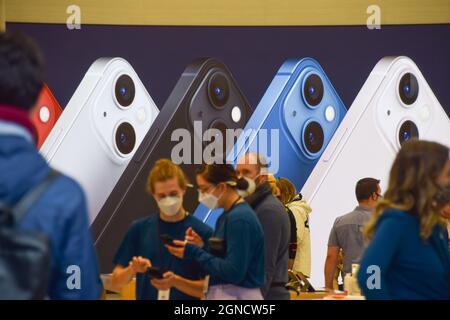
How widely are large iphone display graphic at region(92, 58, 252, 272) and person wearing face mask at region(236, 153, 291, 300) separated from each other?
53.9 inches

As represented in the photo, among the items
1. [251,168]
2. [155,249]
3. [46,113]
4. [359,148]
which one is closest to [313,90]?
[359,148]

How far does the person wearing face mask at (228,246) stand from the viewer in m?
4.03

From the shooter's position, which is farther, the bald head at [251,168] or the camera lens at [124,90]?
the camera lens at [124,90]

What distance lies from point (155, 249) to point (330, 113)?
273 centimetres

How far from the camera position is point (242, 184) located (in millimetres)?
4465

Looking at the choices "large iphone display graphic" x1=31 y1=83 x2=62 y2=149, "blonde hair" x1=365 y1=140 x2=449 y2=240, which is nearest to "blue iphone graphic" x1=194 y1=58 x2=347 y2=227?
"large iphone display graphic" x1=31 y1=83 x2=62 y2=149

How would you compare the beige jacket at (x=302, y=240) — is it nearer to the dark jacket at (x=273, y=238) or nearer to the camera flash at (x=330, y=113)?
the camera flash at (x=330, y=113)

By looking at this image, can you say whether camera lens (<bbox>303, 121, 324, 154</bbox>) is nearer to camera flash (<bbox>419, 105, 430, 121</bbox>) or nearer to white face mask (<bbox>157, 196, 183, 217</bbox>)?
camera flash (<bbox>419, 105, 430, 121</bbox>)

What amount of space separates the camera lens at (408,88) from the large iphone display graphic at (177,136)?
1214mm

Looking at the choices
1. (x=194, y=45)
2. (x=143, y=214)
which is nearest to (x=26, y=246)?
(x=143, y=214)

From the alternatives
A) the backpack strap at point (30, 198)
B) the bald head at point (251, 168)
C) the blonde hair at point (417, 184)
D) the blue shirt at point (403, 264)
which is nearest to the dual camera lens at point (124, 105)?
the bald head at point (251, 168)

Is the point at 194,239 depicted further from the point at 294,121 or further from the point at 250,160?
the point at 294,121

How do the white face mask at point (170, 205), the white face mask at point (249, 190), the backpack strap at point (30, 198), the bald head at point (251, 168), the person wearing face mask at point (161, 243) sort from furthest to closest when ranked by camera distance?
1. the bald head at point (251, 168)
2. the white face mask at point (249, 190)
3. the white face mask at point (170, 205)
4. the person wearing face mask at point (161, 243)
5. the backpack strap at point (30, 198)
